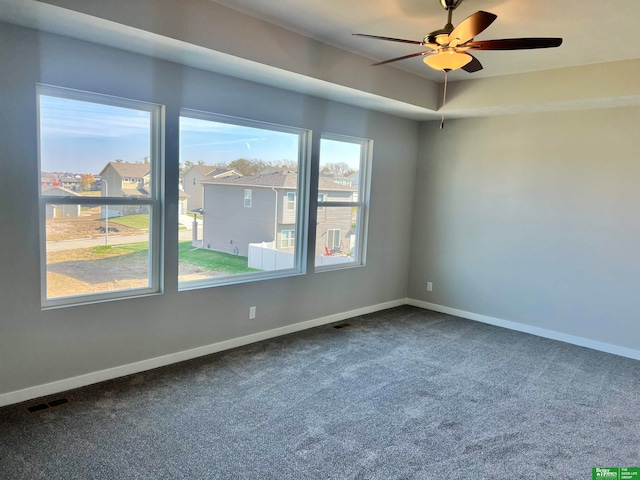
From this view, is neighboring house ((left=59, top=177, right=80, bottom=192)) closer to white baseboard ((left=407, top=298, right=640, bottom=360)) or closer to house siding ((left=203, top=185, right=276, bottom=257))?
house siding ((left=203, top=185, right=276, bottom=257))

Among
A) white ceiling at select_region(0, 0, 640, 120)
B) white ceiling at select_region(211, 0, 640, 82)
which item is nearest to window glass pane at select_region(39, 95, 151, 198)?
white ceiling at select_region(0, 0, 640, 120)

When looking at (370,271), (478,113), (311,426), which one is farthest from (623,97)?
(311,426)

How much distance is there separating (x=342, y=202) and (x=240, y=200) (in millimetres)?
1331

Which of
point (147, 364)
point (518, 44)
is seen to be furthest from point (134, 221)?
point (518, 44)

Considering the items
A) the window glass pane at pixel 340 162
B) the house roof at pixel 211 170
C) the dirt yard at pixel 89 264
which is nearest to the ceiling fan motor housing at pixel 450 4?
the window glass pane at pixel 340 162

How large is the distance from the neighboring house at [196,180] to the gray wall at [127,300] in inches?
6.1

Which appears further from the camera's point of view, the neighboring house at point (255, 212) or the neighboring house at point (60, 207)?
the neighboring house at point (255, 212)

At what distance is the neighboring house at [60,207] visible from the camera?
9.55 ft

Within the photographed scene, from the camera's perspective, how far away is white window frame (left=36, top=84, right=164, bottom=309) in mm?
2883

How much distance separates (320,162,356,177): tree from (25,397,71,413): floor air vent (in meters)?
3.09

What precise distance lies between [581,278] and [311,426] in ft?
11.0

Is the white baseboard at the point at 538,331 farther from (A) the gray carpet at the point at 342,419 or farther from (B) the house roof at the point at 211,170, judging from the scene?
(B) the house roof at the point at 211,170

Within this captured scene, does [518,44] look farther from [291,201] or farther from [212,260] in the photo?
[212,260]

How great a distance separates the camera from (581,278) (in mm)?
4418
